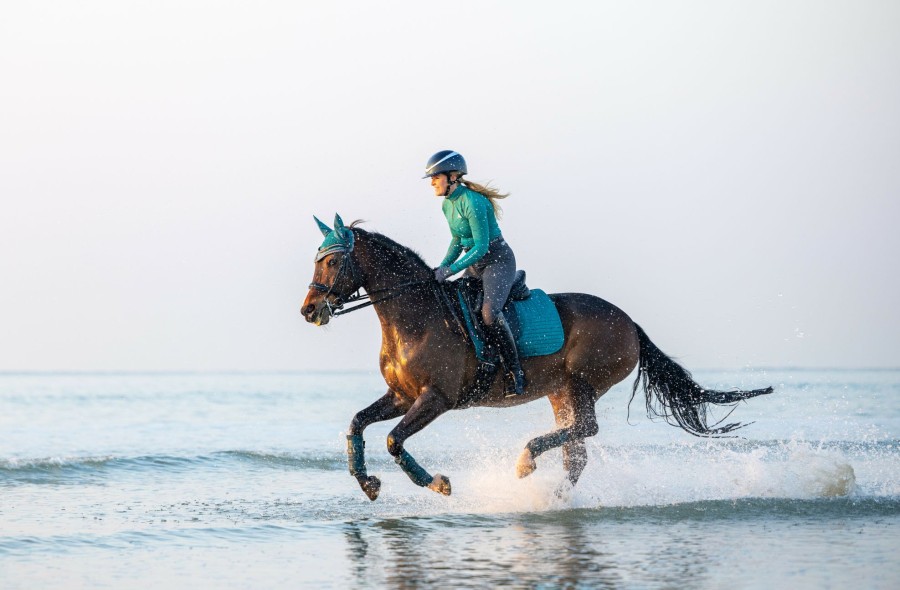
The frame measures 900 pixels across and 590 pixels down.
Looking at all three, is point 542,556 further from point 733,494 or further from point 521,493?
point 733,494

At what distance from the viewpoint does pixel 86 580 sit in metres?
7.50

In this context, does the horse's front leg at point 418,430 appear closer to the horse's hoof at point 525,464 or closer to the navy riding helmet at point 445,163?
the horse's hoof at point 525,464

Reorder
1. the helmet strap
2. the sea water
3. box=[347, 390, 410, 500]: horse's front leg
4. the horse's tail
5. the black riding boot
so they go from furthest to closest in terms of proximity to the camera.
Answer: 1. the horse's tail
2. the black riding boot
3. the helmet strap
4. box=[347, 390, 410, 500]: horse's front leg
5. the sea water

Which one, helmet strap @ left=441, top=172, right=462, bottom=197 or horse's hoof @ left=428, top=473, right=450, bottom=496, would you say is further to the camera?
helmet strap @ left=441, top=172, right=462, bottom=197

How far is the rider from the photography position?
9914 mm

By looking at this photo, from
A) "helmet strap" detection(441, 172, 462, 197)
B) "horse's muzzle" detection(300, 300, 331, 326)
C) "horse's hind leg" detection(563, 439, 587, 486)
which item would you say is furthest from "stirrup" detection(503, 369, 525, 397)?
"horse's muzzle" detection(300, 300, 331, 326)

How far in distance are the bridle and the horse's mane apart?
0.23m

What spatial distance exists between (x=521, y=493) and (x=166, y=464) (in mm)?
7571

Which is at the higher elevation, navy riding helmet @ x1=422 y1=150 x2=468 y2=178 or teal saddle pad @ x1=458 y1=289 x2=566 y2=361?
navy riding helmet @ x1=422 y1=150 x2=468 y2=178

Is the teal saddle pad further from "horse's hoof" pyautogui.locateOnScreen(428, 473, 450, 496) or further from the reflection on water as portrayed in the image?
the reflection on water

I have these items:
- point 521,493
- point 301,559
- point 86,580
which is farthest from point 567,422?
point 86,580

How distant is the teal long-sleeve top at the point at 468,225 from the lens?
389 inches

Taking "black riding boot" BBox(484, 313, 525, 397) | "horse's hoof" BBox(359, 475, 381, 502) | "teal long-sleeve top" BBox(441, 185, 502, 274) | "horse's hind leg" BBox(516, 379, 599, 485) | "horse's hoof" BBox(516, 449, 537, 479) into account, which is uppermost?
"teal long-sleeve top" BBox(441, 185, 502, 274)

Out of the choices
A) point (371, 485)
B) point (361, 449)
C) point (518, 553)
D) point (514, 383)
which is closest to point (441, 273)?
point (514, 383)
